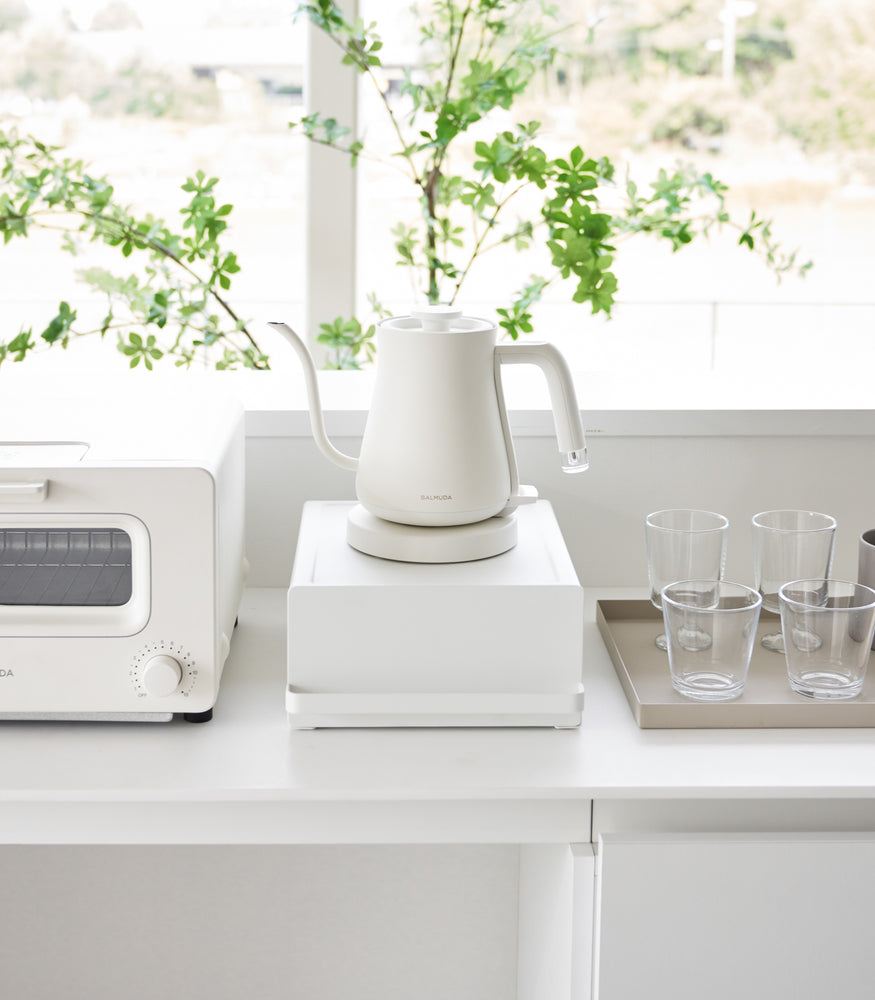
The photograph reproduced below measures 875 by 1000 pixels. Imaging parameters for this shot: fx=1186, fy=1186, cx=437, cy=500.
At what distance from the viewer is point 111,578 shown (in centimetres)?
106

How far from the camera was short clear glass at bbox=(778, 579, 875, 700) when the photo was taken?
3.52 feet

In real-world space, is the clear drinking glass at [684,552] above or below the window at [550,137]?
below

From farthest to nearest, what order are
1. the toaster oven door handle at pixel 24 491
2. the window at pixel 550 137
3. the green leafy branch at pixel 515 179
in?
1. the window at pixel 550 137
2. the green leafy branch at pixel 515 179
3. the toaster oven door handle at pixel 24 491

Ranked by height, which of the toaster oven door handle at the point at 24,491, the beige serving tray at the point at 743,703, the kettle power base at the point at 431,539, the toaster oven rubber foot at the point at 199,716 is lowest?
the toaster oven rubber foot at the point at 199,716

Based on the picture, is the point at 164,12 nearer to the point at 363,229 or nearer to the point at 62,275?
the point at 62,275

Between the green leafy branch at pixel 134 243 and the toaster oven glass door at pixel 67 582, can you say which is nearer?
the toaster oven glass door at pixel 67 582

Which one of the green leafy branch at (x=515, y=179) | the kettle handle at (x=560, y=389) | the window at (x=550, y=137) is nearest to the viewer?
the kettle handle at (x=560, y=389)

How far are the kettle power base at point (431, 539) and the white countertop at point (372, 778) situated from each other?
160 millimetres

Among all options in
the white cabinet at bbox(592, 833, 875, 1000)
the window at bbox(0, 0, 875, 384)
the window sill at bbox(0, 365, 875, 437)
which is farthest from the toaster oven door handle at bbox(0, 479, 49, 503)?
the window at bbox(0, 0, 875, 384)

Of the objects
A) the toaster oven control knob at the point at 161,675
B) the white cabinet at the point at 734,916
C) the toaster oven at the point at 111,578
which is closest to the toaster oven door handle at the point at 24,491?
the toaster oven at the point at 111,578

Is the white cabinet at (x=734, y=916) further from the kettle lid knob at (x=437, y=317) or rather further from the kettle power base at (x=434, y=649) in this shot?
the kettle lid knob at (x=437, y=317)

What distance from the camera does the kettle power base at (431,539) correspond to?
1093 mm

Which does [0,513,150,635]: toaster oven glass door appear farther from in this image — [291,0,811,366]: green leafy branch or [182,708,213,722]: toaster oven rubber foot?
[291,0,811,366]: green leafy branch

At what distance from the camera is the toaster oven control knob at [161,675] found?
103cm
